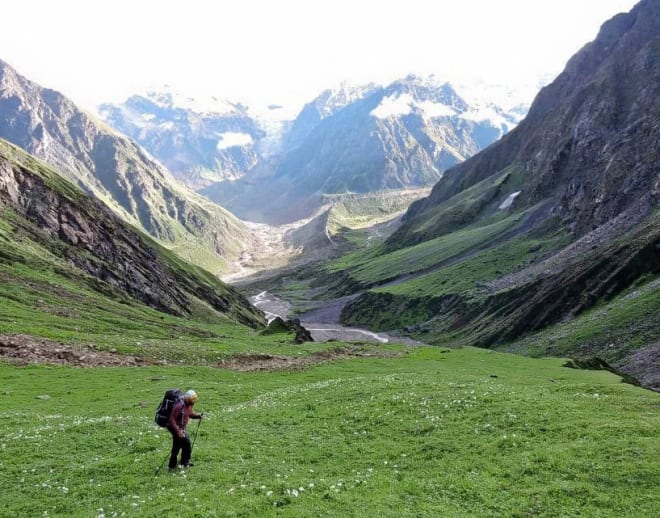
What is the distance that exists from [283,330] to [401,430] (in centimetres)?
7493

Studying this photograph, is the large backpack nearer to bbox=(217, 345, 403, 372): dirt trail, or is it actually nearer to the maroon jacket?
the maroon jacket

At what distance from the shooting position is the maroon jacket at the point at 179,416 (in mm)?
20156

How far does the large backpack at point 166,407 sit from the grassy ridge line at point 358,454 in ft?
7.18

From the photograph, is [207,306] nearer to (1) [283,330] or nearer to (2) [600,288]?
(1) [283,330]

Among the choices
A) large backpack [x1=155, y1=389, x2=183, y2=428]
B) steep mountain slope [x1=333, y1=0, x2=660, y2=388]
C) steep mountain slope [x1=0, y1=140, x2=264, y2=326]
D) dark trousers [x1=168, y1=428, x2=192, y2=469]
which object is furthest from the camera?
steep mountain slope [x1=0, y1=140, x2=264, y2=326]

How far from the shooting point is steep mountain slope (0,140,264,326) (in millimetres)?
92031

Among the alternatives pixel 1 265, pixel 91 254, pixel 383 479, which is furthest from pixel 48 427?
pixel 91 254

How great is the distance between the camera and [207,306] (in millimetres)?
136875

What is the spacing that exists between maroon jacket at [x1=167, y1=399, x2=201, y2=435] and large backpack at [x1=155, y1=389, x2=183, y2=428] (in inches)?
5.2

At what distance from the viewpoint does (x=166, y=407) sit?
66.6ft

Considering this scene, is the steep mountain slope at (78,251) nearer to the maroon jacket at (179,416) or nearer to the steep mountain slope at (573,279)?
the steep mountain slope at (573,279)

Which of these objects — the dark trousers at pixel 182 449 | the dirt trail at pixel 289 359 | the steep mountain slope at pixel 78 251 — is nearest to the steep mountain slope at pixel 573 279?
the dirt trail at pixel 289 359

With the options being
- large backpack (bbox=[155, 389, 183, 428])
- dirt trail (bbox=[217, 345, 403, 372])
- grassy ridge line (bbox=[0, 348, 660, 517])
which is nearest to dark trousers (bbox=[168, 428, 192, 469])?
grassy ridge line (bbox=[0, 348, 660, 517])

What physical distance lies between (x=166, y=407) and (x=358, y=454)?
892 centimetres
